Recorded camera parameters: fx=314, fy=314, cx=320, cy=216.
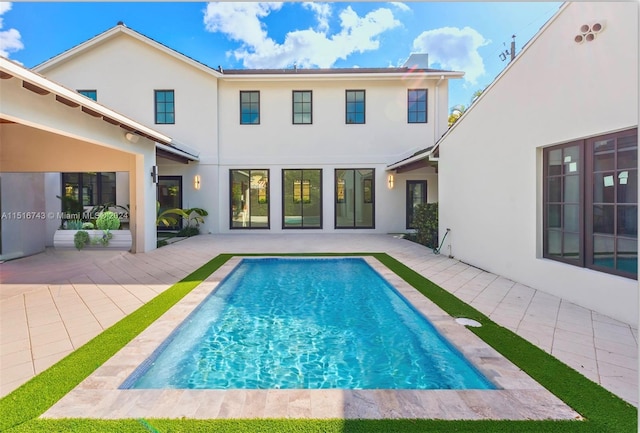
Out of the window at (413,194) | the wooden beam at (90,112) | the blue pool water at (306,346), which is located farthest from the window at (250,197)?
the blue pool water at (306,346)

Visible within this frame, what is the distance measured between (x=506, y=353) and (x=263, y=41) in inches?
696

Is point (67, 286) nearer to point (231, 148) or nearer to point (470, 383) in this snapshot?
point (470, 383)

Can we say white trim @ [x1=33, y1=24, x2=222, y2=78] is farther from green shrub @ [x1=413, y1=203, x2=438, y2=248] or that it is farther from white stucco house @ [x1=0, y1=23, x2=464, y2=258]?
green shrub @ [x1=413, y1=203, x2=438, y2=248]

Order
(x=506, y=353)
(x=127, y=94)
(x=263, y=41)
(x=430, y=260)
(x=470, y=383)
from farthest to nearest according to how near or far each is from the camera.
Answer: (x=263, y=41) → (x=127, y=94) → (x=430, y=260) → (x=506, y=353) → (x=470, y=383)

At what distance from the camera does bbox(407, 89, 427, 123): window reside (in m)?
14.3

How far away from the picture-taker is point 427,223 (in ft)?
34.8

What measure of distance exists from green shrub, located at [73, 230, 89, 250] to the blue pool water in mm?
5076

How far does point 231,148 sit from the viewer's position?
14164mm

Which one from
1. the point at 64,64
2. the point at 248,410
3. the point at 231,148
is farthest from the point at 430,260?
the point at 64,64

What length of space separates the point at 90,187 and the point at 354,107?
38.6 ft

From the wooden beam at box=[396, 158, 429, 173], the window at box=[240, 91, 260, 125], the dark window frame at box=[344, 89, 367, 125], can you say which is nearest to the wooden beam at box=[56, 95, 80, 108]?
the window at box=[240, 91, 260, 125]

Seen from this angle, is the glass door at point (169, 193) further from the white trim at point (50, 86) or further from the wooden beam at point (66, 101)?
the wooden beam at point (66, 101)

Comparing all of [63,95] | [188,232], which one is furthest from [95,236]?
[63,95]

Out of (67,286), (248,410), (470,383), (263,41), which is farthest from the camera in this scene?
(263,41)
